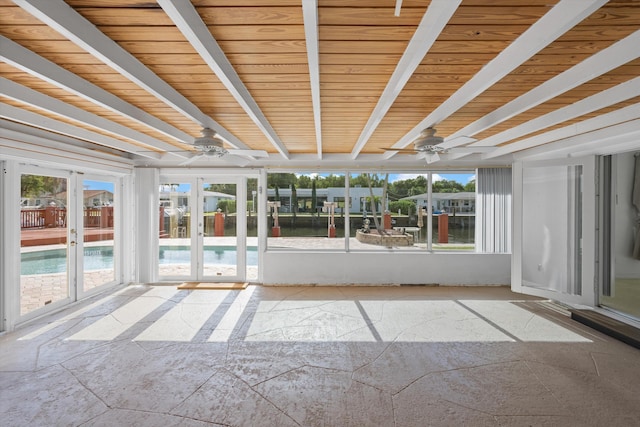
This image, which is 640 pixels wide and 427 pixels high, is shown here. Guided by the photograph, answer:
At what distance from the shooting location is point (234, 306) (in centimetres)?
433

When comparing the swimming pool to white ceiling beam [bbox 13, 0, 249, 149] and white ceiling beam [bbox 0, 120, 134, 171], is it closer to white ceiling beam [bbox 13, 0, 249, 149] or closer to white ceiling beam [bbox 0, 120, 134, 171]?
white ceiling beam [bbox 0, 120, 134, 171]

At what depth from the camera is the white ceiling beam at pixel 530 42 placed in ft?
4.41

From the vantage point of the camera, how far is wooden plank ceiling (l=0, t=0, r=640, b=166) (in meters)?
1.45

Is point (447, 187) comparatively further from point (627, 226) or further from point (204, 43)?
point (204, 43)

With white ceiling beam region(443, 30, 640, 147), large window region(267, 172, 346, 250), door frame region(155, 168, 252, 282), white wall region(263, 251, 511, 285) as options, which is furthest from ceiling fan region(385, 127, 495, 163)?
door frame region(155, 168, 252, 282)

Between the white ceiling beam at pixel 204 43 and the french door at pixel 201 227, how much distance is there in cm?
320

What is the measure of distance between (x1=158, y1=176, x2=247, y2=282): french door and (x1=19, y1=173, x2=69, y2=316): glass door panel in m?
1.43

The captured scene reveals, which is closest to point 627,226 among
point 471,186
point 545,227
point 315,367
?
point 545,227

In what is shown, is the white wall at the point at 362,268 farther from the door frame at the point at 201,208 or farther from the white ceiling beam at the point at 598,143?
the white ceiling beam at the point at 598,143

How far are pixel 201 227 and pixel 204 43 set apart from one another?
439 centimetres

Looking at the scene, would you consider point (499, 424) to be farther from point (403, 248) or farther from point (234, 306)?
point (403, 248)

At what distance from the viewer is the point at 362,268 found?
18.0 ft

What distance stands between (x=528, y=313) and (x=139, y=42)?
4983mm

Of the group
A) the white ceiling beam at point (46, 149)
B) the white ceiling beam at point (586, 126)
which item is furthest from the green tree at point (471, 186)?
the white ceiling beam at point (46, 149)
